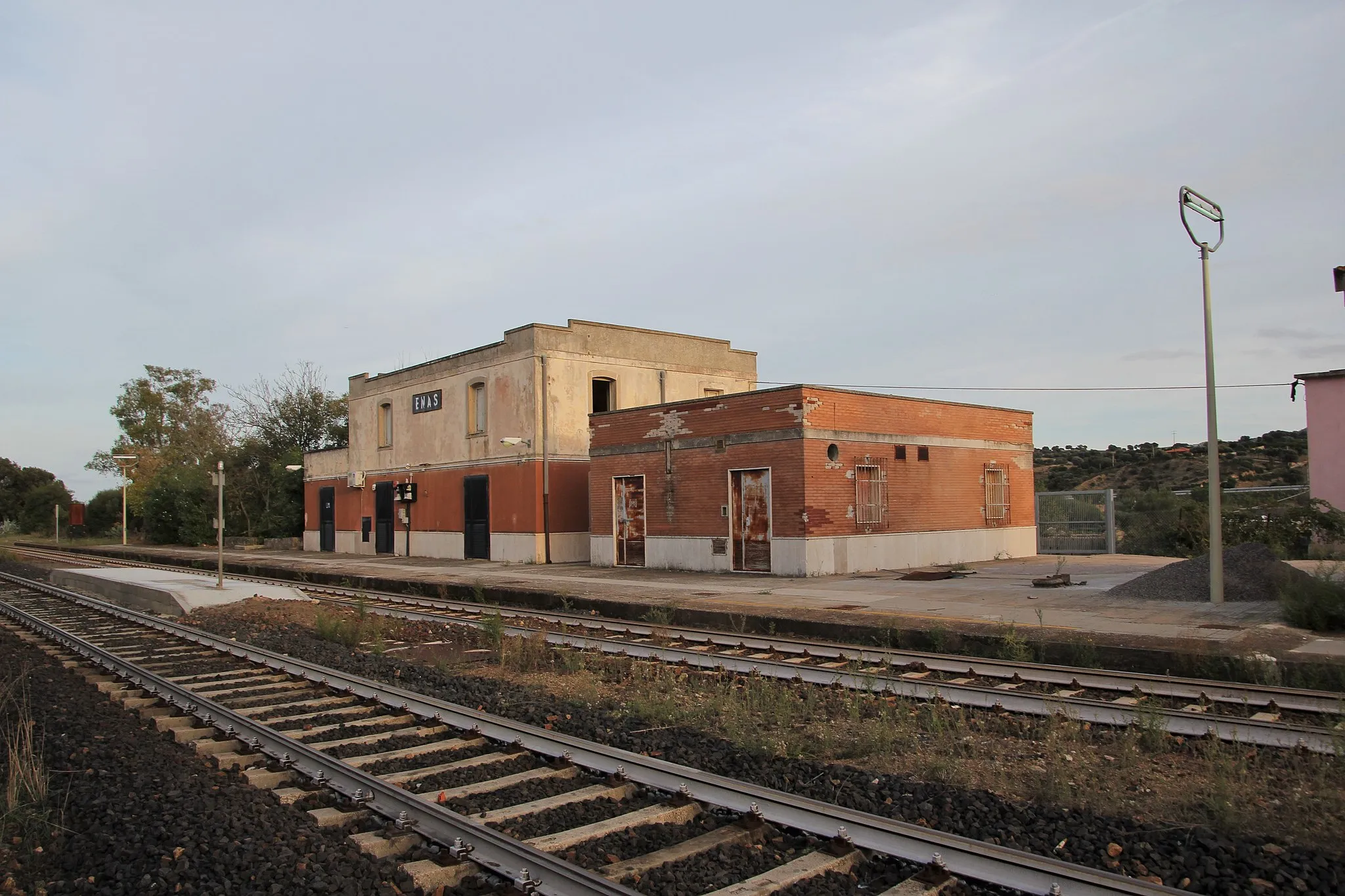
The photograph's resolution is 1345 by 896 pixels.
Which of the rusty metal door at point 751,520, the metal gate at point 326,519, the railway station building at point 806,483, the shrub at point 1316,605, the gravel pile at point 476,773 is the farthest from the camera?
the metal gate at point 326,519

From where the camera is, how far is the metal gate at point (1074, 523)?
2738cm

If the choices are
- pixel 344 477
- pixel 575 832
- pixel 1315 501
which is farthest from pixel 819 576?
pixel 344 477

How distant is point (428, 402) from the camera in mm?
34344

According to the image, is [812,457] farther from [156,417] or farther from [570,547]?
[156,417]

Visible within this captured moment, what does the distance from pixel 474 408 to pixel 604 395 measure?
446 cm

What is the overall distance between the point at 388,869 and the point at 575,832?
0.98 meters

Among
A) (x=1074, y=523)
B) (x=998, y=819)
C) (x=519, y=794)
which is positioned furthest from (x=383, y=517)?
(x=998, y=819)

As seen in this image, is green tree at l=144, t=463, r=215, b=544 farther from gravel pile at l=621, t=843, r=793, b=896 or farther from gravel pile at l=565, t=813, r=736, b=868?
gravel pile at l=621, t=843, r=793, b=896

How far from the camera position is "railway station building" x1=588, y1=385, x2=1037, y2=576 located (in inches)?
829

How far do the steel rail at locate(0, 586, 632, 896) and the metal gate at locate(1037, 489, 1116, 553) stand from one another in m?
24.5

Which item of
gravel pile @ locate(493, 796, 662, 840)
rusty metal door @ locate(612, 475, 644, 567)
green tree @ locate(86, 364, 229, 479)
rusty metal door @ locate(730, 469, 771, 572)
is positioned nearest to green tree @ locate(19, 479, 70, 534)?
green tree @ locate(86, 364, 229, 479)

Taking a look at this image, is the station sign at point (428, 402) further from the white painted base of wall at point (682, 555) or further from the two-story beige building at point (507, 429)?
the white painted base of wall at point (682, 555)

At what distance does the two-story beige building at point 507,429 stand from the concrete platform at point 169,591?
9245 millimetres

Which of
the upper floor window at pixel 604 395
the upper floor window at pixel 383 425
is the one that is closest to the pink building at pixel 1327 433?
the upper floor window at pixel 604 395
